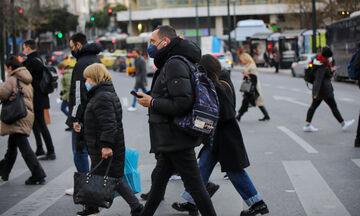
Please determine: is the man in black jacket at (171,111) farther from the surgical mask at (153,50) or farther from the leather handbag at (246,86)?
the leather handbag at (246,86)

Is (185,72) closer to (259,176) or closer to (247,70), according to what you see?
Answer: (259,176)

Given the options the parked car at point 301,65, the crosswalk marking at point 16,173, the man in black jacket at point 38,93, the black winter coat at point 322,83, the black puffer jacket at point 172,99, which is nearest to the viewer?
the black puffer jacket at point 172,99

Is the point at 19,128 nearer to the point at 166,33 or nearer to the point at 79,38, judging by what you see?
the point at 79,38

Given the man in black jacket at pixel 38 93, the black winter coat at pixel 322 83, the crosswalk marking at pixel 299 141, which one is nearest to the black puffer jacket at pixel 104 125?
the man in black jacket at pixel 38 93

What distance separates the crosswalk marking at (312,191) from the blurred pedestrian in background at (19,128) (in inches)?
127

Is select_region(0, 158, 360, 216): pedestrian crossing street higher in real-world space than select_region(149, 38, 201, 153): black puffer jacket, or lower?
lower

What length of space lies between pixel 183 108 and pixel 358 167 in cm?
455

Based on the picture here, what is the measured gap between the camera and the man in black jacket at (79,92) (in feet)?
22.7

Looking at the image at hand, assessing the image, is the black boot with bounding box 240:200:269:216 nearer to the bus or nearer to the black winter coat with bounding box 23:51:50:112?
the black winter coat with bounding box 23:51:50:112

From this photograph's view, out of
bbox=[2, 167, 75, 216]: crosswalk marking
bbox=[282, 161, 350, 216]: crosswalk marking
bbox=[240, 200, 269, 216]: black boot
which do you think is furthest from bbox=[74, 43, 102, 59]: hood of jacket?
bbox=[282, 161, 350, 216]: crosswalk marking

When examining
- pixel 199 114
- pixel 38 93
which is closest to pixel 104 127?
pixel 199 114

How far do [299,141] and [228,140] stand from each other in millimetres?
5817

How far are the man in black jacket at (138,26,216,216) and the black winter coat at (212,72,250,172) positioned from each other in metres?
0.80

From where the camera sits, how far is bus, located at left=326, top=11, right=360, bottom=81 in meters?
29.3
